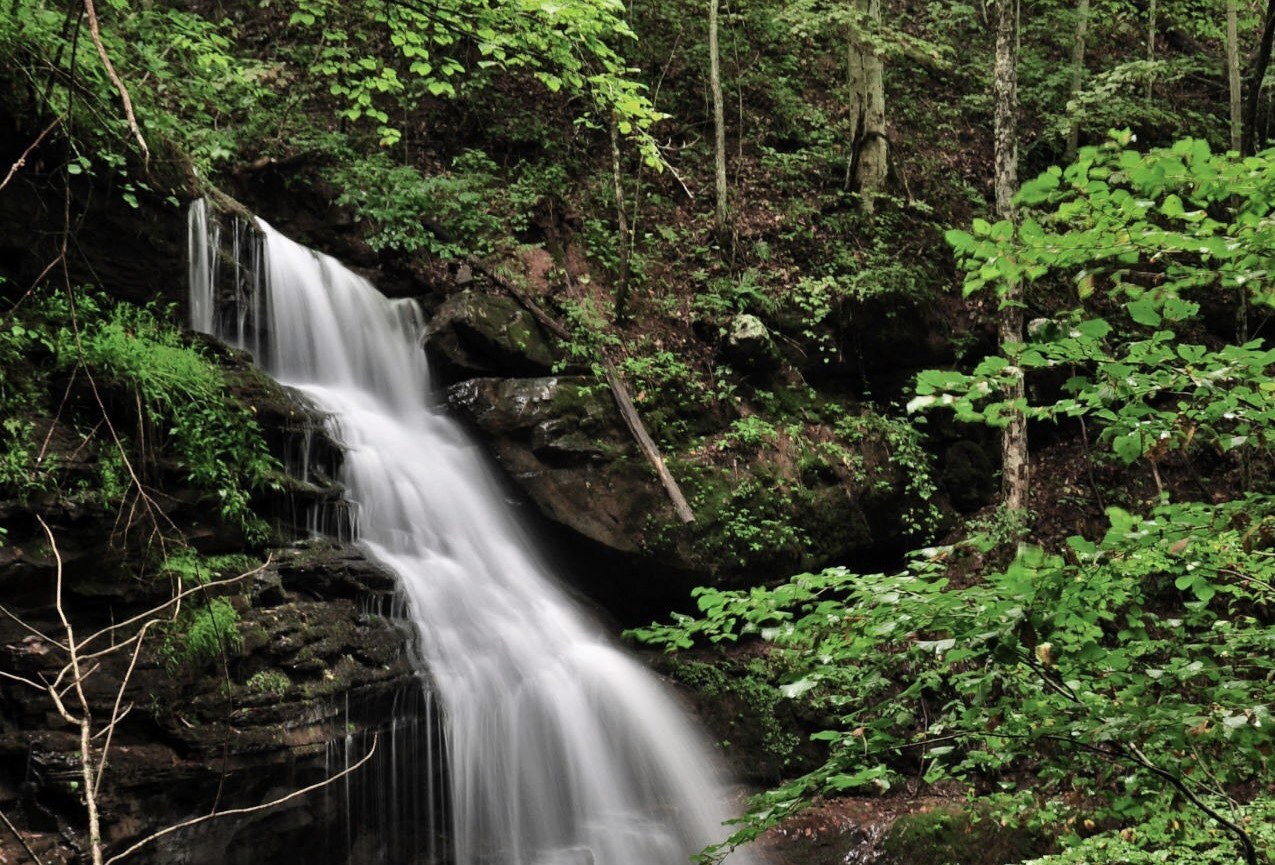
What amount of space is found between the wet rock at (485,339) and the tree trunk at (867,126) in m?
6.17

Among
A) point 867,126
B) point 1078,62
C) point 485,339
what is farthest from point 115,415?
point 1078,62

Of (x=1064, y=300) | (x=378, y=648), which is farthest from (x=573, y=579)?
(x=1064, y=300)

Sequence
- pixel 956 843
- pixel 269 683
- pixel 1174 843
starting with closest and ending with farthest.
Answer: pixel 1174 843 → pixel 269 683 → pixel 956 843

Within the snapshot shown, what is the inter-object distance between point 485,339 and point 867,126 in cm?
733

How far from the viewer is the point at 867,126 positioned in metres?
12.7

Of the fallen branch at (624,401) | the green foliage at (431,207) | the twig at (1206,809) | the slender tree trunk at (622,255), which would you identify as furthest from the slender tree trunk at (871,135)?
the twig at (1206,809)

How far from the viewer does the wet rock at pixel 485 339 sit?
358 inches

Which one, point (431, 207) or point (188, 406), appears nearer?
point (188, 406)

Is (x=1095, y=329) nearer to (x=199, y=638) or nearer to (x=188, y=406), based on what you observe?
(x=199, y=638)

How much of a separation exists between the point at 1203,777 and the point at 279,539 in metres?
5.63

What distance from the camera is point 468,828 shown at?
6.04 meters

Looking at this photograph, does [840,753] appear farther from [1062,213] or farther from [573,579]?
[573,579]

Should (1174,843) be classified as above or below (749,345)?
below

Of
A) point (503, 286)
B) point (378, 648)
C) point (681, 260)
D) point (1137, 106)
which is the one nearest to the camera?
point (378, 648)
